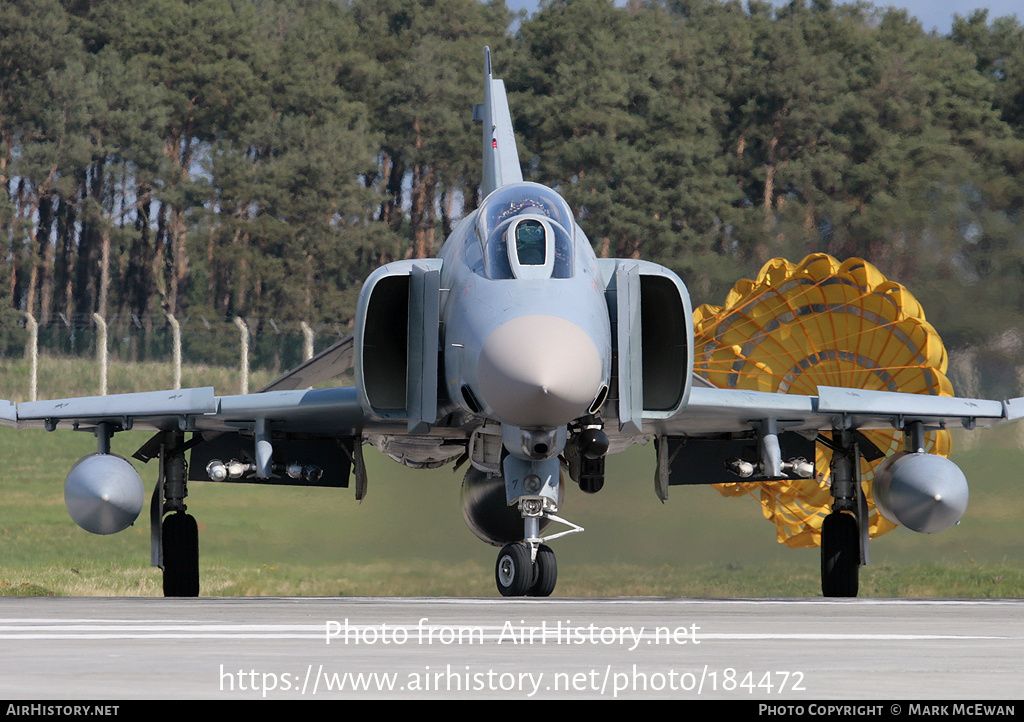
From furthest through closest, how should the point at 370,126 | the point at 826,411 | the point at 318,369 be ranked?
1. the point at 370,126
2. the point at 318,369
3. the point at 826,411

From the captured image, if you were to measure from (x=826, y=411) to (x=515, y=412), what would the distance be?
429 cm

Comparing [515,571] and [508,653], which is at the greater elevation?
[508,653]

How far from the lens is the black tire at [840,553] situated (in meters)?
14.8

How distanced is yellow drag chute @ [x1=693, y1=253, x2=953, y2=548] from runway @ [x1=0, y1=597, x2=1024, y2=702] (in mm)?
9597

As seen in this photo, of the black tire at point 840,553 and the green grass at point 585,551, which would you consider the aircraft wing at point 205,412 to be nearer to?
the black tire at point 840,553

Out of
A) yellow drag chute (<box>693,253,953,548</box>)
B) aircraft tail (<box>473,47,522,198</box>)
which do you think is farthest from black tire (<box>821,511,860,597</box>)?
aircraft tail (<box>473,47,522,198</box>)

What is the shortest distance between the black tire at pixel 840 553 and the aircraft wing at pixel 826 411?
93 centimetres

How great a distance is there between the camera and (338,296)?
149 feet

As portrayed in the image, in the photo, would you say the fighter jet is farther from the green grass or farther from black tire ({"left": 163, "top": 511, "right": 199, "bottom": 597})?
the green grass

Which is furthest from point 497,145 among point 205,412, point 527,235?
point 527,235

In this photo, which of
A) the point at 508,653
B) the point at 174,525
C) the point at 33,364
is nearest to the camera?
the point at 508,653

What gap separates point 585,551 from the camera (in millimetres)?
20797

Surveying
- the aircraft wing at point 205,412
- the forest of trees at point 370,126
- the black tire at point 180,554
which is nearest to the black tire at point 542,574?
the aircraft wing at point 205,412

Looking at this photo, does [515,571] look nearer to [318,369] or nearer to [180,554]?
[180,554]
